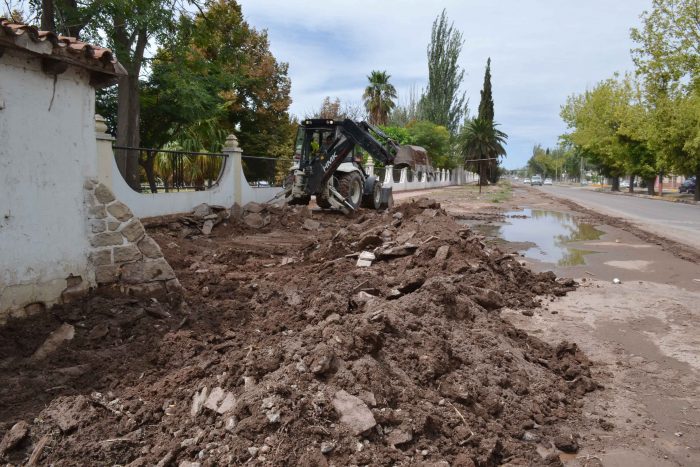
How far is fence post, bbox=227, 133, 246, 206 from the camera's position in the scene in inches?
591

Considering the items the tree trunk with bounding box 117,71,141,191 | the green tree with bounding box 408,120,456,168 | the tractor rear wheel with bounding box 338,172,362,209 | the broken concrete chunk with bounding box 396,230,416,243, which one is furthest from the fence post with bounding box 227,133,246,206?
the green tree with bounding box 408,120,456,168

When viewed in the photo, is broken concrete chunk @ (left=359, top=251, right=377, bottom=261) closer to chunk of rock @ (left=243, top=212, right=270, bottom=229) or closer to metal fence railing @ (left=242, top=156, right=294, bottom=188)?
chunk of rock @ (left=243, top=212, right=270, bottom=229)

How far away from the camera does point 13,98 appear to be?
4.50 meters

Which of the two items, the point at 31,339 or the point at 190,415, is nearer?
the point at 190,415

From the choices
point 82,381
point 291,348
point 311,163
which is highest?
point 311,163

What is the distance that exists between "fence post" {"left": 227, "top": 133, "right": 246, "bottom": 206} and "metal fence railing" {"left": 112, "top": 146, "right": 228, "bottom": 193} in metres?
0.23

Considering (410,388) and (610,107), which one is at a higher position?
(610,107)

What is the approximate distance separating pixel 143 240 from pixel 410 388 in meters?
3.64

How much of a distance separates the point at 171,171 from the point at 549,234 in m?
10.4

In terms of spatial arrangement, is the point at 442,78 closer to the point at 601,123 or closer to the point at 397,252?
the point at 601,123

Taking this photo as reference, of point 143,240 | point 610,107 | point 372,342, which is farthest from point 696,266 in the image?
point 610,107

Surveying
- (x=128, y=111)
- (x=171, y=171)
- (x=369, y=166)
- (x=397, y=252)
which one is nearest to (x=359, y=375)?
(x=397, y=252)

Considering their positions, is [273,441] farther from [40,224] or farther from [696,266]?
[696,266]

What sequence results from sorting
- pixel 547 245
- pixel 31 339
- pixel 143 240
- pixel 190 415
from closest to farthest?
pixel 190 415
pixel 31 339
pixel 143 240
pixel 547 245
